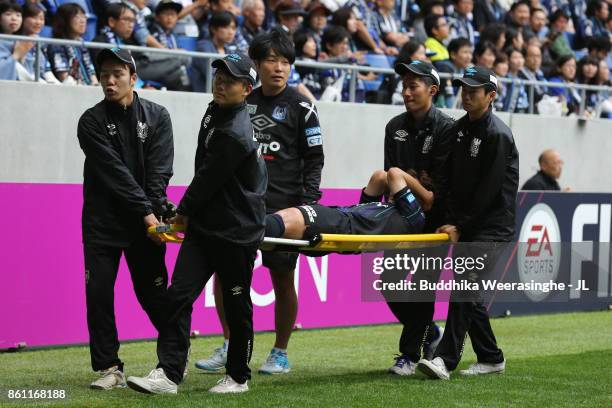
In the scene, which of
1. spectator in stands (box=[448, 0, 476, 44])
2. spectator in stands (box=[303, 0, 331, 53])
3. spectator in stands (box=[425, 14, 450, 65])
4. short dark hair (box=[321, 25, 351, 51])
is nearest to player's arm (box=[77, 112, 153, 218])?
short dark hair (box=[321, 25, 351, 51])

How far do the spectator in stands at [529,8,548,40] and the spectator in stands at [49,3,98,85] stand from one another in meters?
9.65

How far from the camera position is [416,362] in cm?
822

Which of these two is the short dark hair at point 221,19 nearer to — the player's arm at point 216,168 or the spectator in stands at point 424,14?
the spectator in stands at point 424,14

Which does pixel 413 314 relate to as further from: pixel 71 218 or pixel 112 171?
pixel 71 218

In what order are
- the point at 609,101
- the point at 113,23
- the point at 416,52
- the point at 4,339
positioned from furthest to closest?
the point at 609,101 < the point at 416,52 < the point at 113,23 < the point at 4,339

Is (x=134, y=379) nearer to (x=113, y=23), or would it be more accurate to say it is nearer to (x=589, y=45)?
(x=113, y=23)

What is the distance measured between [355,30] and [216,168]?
8.92 metres

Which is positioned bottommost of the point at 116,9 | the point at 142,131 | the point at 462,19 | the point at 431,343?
the point at 431,343

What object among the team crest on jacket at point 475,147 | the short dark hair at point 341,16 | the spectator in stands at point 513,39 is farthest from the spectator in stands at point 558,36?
the team crest on jacket at point 475,147

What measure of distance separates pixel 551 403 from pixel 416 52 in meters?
8.05

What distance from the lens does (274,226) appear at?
7.30 metres

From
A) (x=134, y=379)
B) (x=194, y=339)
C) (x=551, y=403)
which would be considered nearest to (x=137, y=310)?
(x=194, y=339)

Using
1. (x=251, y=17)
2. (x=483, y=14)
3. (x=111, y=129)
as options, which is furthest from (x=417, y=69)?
(x=483, y=14)

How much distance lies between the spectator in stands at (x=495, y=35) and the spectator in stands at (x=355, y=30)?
6.65 feet
